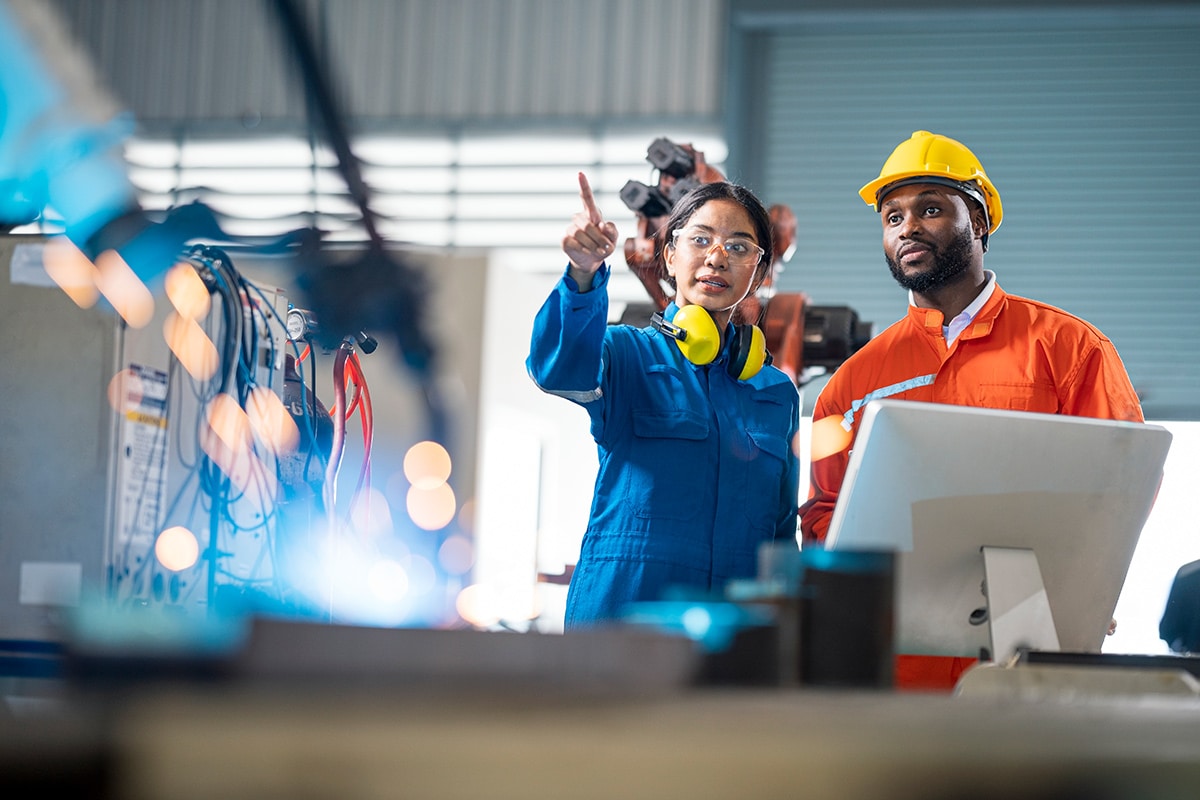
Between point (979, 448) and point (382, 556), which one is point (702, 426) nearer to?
point (979, 448)

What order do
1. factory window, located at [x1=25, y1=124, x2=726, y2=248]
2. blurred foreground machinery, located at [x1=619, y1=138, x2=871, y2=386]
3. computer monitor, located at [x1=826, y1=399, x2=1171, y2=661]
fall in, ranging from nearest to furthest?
computer monitor, located at [x1=826, y1=399, x2=1171, y2=661] < blurred foreground machinery, located at [x1=619, y1=138, x2=871, y2=386] < factory window, located at [x1=25, y1=124, x2=726, y2=248]

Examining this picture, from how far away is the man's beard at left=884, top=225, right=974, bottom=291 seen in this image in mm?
2375

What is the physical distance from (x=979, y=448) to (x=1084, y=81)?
4685mm

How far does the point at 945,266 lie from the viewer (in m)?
2.37

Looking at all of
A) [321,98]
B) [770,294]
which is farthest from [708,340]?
[321,98]

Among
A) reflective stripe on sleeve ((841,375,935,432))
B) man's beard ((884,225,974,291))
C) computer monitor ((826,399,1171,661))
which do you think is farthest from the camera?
man's beard ((884,225,974,291))

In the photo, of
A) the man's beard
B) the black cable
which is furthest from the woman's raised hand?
the black cable

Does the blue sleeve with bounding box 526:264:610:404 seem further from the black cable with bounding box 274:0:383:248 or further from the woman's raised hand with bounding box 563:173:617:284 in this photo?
the black cable with bounding box 274:0:383:248

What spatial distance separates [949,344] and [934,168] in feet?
1.16

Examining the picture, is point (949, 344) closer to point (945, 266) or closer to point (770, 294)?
point (945, 266)

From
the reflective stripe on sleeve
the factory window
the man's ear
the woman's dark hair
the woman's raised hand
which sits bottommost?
the reflective stripe on sleeve

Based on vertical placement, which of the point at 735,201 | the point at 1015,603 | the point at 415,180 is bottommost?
the point at 1015,603

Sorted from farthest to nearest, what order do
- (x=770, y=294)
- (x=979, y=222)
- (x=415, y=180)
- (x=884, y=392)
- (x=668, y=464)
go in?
(x=415, y=180)
(x=770, y=294)
(x=979, y=222)
(x=884, y=392)
(x=668, y=464)

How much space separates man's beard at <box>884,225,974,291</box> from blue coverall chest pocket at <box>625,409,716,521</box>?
65 centimetres
